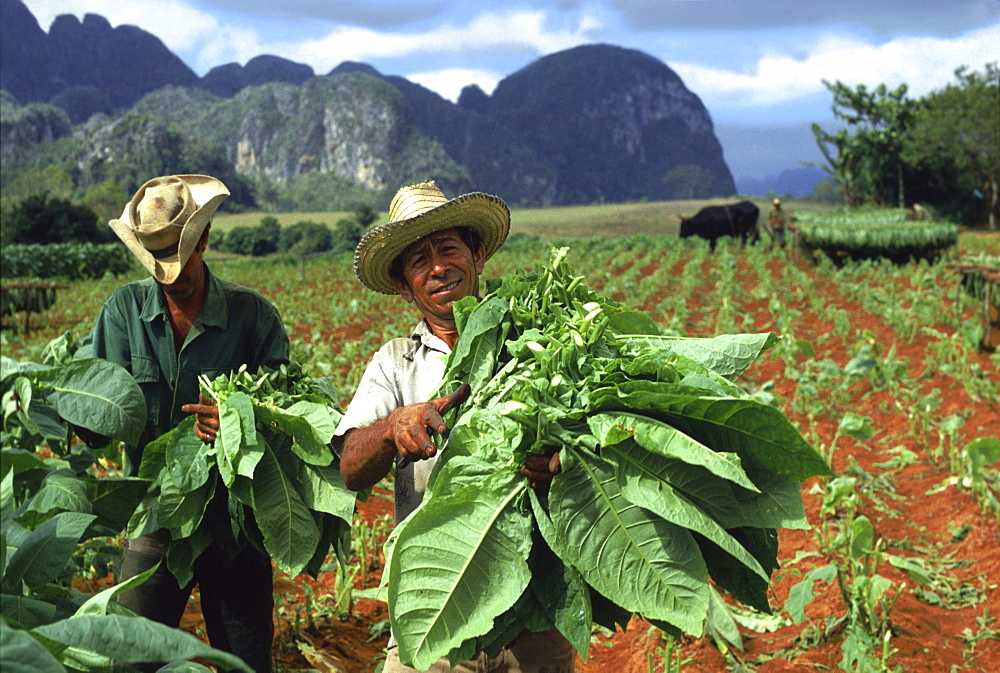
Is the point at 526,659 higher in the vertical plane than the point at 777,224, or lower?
lower

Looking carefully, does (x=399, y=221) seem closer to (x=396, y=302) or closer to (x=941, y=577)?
(x=941, y=577)

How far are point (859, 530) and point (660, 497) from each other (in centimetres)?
228

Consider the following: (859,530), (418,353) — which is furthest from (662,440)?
(859,530)

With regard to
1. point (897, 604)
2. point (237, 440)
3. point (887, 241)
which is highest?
point (887, 241)

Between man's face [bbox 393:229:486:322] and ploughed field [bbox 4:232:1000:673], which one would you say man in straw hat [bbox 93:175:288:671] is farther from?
man's face [bbox 393:229:486:322]

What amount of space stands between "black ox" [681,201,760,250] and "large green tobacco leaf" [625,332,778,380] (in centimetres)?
2425

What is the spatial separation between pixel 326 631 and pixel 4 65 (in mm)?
179655

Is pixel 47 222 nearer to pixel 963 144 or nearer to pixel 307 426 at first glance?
pixel 963 144

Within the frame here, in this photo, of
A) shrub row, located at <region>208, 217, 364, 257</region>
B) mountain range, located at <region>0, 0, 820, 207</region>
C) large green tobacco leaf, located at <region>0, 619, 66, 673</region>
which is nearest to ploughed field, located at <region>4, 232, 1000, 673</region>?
large green tobacco leaf, located at <region>0, 619, 66, 673</region>

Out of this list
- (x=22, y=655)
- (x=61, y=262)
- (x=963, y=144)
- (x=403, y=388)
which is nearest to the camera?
(x=22, y=655)

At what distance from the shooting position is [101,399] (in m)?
2.32

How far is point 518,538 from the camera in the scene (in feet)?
5.06

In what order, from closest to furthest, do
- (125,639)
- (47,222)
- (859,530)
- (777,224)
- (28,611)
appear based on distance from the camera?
(125,639)
(28,611)
(859,530)
(777,224)
(47,222)

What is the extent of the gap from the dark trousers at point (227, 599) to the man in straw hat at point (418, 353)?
0.70 m
